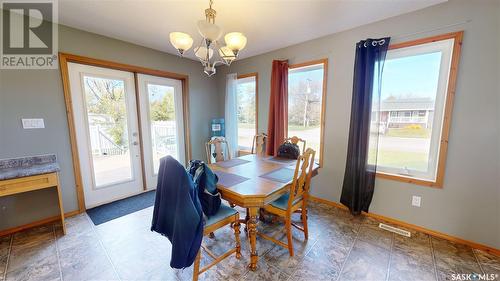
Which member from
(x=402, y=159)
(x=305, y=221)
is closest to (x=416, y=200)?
(x=402, y=159)

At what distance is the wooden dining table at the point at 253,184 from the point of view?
1430mm

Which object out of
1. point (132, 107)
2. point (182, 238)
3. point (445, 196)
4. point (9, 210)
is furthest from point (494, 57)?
point (9, 210)

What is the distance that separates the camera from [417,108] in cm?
208

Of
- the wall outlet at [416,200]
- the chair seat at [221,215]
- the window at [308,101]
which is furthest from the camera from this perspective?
the window at [308,101]

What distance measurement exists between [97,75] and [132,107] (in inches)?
23.0

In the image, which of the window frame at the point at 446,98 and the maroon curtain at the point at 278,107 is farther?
the maroon curtain at the point at 278,107

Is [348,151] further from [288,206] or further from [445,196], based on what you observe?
[288,206]

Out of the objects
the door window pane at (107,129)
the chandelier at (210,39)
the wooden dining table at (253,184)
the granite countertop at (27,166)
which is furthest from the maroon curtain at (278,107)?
the granite countertop at (27,166)

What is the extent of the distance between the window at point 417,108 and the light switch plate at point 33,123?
397cm

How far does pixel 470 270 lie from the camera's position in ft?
5.16

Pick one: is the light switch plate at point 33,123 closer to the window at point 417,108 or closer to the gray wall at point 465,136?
the gray wall at point 465,136

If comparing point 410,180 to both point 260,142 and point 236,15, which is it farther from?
point 236,15

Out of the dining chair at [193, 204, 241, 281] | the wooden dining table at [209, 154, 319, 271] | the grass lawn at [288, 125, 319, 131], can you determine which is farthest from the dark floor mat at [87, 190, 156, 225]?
the grass lawn at [288, 125, 319, 131]

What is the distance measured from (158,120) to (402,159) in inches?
143
